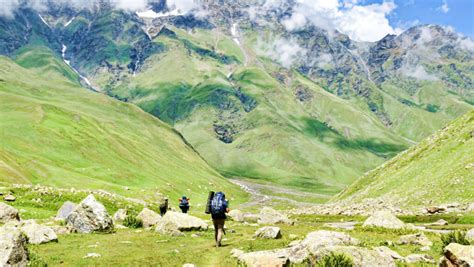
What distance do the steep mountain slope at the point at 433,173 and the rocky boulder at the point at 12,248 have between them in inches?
2496

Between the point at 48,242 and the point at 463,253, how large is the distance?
27271mm

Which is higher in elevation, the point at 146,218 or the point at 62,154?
the point at 62,154

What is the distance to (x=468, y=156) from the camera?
78.8 m

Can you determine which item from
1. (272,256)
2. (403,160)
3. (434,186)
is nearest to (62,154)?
(403,160)

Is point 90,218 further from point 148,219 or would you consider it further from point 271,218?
point 271,218

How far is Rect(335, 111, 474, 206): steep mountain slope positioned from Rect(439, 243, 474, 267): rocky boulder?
178ft

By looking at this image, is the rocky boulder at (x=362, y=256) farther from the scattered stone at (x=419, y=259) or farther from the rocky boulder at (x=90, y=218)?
the rocky boulder at (x=90, y=218)

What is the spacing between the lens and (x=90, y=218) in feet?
127

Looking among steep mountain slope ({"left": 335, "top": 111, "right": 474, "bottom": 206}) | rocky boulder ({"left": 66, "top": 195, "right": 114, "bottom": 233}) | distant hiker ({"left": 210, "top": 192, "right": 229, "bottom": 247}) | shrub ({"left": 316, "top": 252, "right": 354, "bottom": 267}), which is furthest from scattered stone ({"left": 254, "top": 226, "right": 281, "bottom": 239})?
steep mountain slope ({"left": 335, "top": 111, "right": 474, "bottom": 206})

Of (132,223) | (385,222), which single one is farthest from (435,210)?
(132,223)

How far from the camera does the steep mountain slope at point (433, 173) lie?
72562 millimetres

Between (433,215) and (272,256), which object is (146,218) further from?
(433,215)

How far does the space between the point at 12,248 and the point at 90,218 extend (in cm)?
1839

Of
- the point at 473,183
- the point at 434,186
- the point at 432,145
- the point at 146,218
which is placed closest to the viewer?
the point at 146,218
